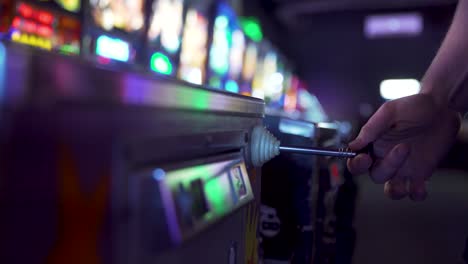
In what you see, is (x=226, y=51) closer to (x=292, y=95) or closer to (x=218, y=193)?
(x=292, y=95)

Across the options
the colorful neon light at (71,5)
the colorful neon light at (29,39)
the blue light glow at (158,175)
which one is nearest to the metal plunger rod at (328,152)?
the blue light glow at (158,175)

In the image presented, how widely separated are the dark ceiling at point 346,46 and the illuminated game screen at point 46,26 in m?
4.39

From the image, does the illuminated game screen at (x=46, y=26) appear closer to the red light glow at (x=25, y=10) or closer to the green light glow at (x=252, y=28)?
the red light glow at (x=25, y=10)

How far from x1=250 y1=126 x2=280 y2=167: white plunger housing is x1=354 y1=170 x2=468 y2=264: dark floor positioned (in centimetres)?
67

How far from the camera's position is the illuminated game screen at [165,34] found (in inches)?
125

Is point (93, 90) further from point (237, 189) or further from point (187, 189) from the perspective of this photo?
point (237, 189)

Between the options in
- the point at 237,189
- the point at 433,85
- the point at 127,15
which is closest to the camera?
the point at 237,189

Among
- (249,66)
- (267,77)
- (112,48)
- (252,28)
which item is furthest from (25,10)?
(267,77)

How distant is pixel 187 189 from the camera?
0.48 m

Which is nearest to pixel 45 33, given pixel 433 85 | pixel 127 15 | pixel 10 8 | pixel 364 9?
pixel 10 8

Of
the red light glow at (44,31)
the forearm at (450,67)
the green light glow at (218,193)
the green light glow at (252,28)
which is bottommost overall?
the green light glow at (218,193)

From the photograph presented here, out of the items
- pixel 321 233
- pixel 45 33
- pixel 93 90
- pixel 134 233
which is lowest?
pixel 321 233

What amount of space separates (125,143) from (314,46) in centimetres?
773

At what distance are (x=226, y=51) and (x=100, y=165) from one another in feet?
14.0
